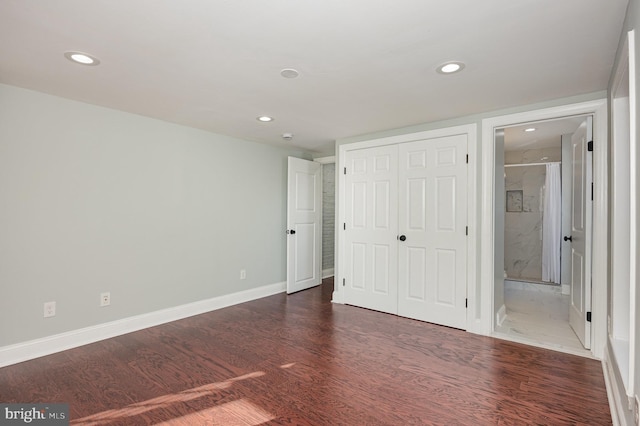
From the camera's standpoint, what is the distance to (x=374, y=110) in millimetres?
3254

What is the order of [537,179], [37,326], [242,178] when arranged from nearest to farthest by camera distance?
[37,326]
[242,178]
[537,179]

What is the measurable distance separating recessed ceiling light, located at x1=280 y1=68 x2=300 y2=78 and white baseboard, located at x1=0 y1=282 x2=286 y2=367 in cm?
289

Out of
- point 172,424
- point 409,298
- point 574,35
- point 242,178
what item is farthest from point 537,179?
point 172,424

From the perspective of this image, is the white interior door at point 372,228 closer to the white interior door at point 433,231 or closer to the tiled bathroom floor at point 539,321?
the white interior door at point 433,231

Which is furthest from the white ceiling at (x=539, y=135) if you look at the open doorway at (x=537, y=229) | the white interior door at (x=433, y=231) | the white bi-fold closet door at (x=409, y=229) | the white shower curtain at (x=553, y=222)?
the white bi-fold closet door at (x=409, y=229)

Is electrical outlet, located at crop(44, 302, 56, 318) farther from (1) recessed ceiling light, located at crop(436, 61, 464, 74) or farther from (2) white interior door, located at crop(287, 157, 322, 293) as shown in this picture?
(1) recessed ceiling light, located at crop(436, 61, 464, 74)

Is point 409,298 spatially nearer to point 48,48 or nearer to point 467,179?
point 467,179

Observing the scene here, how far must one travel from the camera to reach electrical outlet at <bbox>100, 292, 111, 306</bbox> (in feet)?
10.5

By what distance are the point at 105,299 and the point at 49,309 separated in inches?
17.3

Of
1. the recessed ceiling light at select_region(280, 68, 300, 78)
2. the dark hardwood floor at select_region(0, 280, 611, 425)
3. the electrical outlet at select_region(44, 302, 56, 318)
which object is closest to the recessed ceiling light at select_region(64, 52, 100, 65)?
the recessed ceiling light at select_region(280, 68, 300, 78)

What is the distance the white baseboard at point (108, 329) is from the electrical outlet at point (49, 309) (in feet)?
0.63

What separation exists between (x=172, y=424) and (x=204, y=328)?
1630 millimetres

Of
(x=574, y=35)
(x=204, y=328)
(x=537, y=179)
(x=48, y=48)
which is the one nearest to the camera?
(x=574, y=35)

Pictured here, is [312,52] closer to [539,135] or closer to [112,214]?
[112,214]
